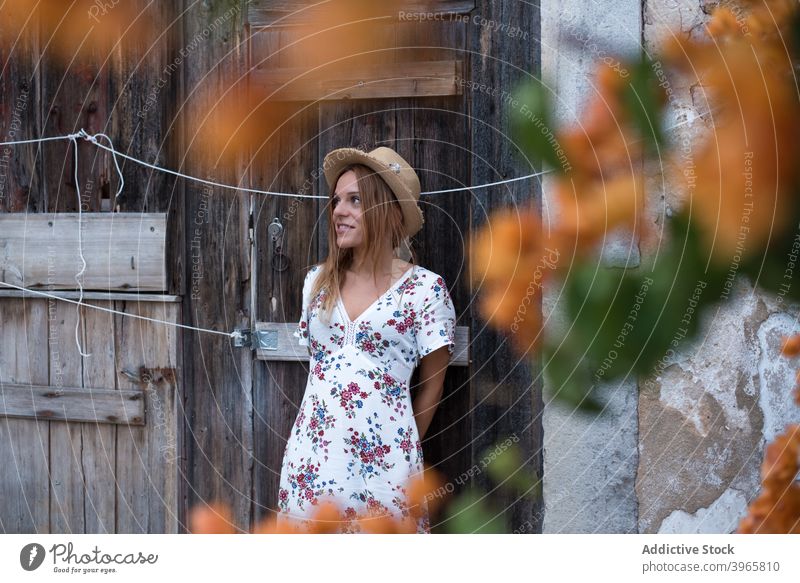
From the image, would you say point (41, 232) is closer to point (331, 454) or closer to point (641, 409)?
point (331, 454)

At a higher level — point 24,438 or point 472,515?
point 24,438

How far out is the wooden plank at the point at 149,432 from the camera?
7.07ft

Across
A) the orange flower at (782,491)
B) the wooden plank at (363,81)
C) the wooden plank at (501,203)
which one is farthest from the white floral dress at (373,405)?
the orange flower at (782,491)

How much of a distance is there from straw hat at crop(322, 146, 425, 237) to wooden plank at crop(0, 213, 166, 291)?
595 mm

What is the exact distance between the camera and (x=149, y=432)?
2.17m

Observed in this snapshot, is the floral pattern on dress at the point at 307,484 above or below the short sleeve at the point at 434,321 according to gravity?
below

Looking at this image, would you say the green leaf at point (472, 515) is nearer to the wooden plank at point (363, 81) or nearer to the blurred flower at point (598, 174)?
the wooden plank at point (363, 81)

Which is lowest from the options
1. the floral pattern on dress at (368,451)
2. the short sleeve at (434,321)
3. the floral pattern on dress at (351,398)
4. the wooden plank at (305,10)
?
the floral pattern on dress at (368,451)

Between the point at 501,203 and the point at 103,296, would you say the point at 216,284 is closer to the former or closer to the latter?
the point at 103,296

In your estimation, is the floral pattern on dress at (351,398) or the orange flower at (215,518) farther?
the orange flower at (215,518)

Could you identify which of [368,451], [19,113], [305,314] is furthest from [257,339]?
[19,113]

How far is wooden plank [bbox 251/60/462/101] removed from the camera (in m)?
1.87

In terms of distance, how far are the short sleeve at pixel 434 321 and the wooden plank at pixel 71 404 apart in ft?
2.88

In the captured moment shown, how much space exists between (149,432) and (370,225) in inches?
35.9
